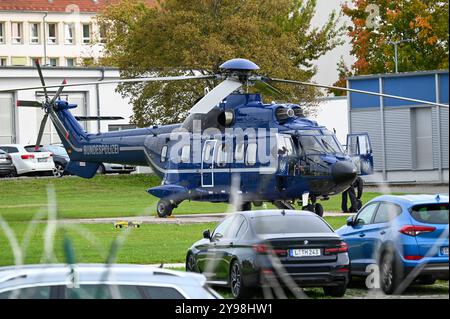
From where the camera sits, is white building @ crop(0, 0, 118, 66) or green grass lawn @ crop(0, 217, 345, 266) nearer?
green grass lawn @ crop(0, 217, 345, 266)

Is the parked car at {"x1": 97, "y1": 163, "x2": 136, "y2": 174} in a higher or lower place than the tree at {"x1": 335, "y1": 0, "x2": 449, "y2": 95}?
lower

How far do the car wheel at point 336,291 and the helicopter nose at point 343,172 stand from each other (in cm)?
1484

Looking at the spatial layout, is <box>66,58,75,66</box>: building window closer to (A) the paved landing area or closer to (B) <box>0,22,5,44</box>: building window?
(B) <box>0,22,5,44</box>: building window

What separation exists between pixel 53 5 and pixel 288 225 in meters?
96.3

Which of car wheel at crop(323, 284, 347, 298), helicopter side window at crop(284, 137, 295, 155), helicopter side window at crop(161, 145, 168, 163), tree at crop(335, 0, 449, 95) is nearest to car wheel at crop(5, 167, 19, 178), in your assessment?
tree at crop(335, 0, 449, 95)

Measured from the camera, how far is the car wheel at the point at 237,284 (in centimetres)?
1783

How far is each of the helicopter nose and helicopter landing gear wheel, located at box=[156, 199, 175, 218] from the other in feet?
19.0

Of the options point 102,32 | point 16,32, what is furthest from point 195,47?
point 16,32

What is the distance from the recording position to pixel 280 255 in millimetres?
17953

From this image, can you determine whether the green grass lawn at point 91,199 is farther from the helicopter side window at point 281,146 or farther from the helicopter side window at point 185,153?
the helicopter side window at point 281,146

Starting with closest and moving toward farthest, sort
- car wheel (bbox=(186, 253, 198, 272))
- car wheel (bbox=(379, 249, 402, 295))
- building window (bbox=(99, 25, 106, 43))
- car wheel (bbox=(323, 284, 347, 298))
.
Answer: car wheel (bbox=(379, 249, 402, 295)) < car wheel (bbox=(323, 284, 347, 298)) < car wheel (bbox=(186, 253, 198, 272)) < building window (bbox=(99, 25, 106, 43))

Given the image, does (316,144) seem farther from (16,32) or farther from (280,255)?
(16,32)

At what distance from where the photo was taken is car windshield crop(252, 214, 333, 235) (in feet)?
60.8

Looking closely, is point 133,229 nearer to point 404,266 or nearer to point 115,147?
point 115,147
